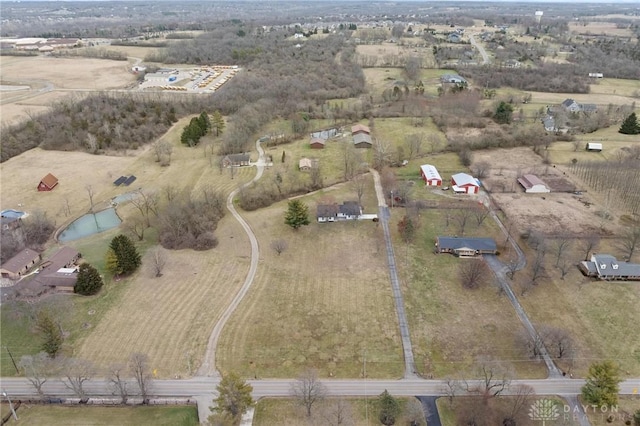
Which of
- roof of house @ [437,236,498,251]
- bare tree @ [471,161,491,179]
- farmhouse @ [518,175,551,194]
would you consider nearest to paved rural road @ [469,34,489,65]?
bare tree @ [471,161,491,179]

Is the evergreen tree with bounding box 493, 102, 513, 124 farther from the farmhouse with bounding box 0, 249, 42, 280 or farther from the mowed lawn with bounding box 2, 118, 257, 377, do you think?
the farmhouse with bounding box 0, 249, 42, 280

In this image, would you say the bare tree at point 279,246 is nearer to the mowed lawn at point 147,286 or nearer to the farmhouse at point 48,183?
the mowed lawn at point 147,286

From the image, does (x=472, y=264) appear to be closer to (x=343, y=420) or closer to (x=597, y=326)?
(x=597, y=326)

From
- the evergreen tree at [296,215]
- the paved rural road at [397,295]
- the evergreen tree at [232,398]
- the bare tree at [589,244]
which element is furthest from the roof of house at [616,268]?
the evergreen tree at [232,398]

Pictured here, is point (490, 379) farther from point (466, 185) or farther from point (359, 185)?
point (359, 185)

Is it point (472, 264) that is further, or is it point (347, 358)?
point (472, 264)

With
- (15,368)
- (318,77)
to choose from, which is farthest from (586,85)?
(15,368)

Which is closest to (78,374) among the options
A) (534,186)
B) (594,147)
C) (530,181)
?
(534,186)
